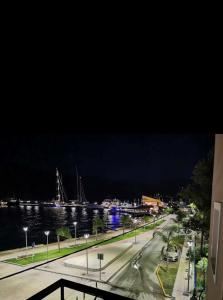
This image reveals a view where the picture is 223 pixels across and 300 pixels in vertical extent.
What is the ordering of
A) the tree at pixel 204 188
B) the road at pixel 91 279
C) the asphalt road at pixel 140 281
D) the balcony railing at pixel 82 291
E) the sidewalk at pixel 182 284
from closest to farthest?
the balcony railing at pixel 82 291 → the tree at pixel 204 188 → the sidewalk at pixel 182 284 → the asphalt road at pixel 140 281 → the road at pixel 91 279

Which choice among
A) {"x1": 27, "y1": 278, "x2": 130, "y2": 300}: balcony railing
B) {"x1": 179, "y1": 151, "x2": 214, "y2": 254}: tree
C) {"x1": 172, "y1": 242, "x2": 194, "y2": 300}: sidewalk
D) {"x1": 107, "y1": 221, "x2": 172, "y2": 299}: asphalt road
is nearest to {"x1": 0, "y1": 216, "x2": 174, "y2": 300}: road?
{"x1": 107, "y1": 221, "x2": 172, "y2": 299}: asphalt road

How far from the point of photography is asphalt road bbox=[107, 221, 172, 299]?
35.3ft

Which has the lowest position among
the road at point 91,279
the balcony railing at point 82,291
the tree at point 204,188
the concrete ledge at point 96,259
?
the concrete ledge at point 96,259

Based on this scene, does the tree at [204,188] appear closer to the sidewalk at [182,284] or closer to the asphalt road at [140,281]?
the sidewalk at [182,284]

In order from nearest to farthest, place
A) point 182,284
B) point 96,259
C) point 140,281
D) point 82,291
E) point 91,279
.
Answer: point 82,291 < point 182,284 < point 140,281 < point 91,279 < point 96,259

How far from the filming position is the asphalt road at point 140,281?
35.3 feet

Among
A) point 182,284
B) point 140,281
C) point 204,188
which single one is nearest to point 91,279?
point 140,281

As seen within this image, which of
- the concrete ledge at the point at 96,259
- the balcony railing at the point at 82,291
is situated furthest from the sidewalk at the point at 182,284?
the balcony railing at the point at 82,291

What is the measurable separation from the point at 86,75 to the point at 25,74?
0.31 meters

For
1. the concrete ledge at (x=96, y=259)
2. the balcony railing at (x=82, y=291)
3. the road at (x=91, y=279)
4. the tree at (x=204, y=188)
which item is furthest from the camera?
the concrete ledge at (x=96, y=259)

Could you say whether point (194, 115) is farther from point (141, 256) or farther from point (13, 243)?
point (13, 243)

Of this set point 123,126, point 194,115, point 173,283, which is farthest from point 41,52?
point 173,283

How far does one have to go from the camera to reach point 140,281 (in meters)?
12.4

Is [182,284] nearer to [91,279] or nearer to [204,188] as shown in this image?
[91,279]
